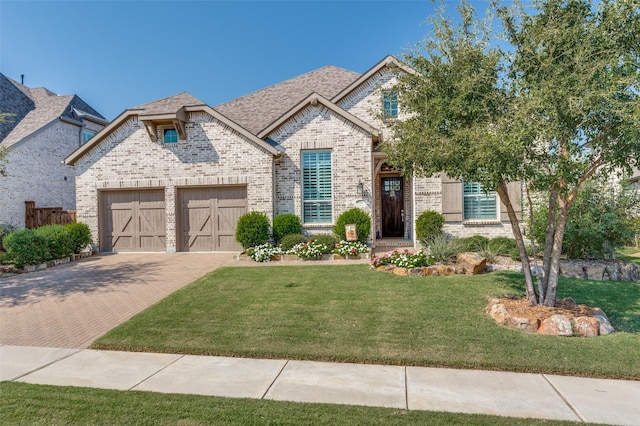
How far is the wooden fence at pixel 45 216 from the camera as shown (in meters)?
15.2

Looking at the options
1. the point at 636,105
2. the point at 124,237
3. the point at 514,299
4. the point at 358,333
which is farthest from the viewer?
the point at 124,237

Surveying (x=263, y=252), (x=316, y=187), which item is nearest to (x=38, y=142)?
(x=263, y=252)

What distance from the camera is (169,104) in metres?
12.8

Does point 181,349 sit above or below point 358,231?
below

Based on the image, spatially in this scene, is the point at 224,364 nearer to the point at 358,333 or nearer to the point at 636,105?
the point at 358,333

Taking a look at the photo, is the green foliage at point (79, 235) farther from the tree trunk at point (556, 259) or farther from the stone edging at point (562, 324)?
the tree trunk at point (556, 259)

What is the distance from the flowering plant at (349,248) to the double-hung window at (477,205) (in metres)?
4.11

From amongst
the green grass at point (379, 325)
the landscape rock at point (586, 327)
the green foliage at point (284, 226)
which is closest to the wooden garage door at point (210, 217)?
the green foliage at point (284, 226)

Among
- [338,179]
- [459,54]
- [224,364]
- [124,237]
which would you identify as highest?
[459,54]

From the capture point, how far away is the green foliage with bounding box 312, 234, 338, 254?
10.9 m

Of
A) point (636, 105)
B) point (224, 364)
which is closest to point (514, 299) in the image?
point (636, 105)

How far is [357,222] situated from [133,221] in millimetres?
8490

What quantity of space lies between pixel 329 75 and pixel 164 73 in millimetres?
7730

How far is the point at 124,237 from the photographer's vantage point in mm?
13219
